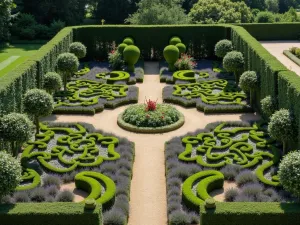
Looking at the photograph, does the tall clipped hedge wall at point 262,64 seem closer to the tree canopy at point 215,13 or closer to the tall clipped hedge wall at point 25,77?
the tall clipped hedge wall at point 25,77

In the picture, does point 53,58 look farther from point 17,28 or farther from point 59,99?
point 17,28

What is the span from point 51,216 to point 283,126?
8.82 m

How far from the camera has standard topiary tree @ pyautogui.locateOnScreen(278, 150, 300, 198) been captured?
12.8m

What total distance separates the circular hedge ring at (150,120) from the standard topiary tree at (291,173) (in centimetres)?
847

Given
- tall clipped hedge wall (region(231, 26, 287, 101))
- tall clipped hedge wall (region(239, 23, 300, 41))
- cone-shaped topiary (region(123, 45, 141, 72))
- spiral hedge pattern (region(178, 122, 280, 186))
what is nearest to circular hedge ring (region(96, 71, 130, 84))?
cone-shaped topiary (region(123, 45, 141, 72))

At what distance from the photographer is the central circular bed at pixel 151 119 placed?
2119cm

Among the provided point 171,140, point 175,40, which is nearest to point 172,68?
point 175,40

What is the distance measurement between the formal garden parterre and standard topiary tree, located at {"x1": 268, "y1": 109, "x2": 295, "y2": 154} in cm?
4

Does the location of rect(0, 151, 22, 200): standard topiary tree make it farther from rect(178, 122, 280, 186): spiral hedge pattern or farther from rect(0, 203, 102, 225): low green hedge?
rect(178, 122, 280, 186): spiral hedge pattern

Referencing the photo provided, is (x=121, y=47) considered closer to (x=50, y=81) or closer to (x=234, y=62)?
(x=234, y=62)

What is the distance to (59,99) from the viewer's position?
25391mm

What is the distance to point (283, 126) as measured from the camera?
55.4 ft

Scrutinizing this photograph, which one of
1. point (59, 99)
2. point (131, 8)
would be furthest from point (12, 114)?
point (131, 8)

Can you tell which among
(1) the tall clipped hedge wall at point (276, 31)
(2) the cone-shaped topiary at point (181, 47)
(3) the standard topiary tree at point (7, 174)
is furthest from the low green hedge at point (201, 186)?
(1) the tall clipped hedge wall at point (276, 31)
